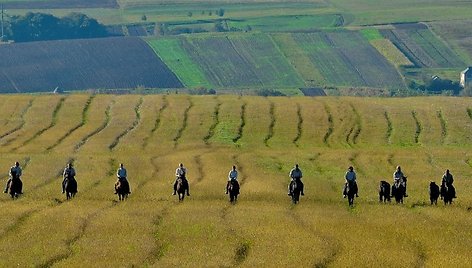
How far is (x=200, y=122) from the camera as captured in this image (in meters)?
101

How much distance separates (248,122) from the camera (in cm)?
10188

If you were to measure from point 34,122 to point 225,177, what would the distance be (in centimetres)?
4054

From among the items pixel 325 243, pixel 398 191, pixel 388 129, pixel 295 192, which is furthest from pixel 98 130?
pixel 325 243

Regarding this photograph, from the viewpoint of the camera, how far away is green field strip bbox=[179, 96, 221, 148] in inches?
3649

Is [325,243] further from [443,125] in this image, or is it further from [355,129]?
[443,125]

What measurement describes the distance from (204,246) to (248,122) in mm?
61146

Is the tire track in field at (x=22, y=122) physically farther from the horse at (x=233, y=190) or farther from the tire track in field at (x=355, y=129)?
the horse at (x=233, y=190)

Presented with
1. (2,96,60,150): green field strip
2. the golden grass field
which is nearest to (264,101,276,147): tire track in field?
the golden grass field

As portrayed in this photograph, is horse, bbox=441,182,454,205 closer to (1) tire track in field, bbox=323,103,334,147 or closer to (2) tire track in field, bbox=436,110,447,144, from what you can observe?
(1) tire track in field, bbox=323,103,334,147

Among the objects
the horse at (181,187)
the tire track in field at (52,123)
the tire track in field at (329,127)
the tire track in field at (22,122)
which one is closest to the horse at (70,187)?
the horse at (181,187)

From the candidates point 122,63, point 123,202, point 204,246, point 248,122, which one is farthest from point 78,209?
point 122,63

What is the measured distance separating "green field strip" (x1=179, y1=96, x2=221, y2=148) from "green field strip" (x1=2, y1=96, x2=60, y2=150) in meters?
13.2

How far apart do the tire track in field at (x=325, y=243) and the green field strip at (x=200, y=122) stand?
41809mm

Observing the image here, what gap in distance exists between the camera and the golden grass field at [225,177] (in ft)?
132
